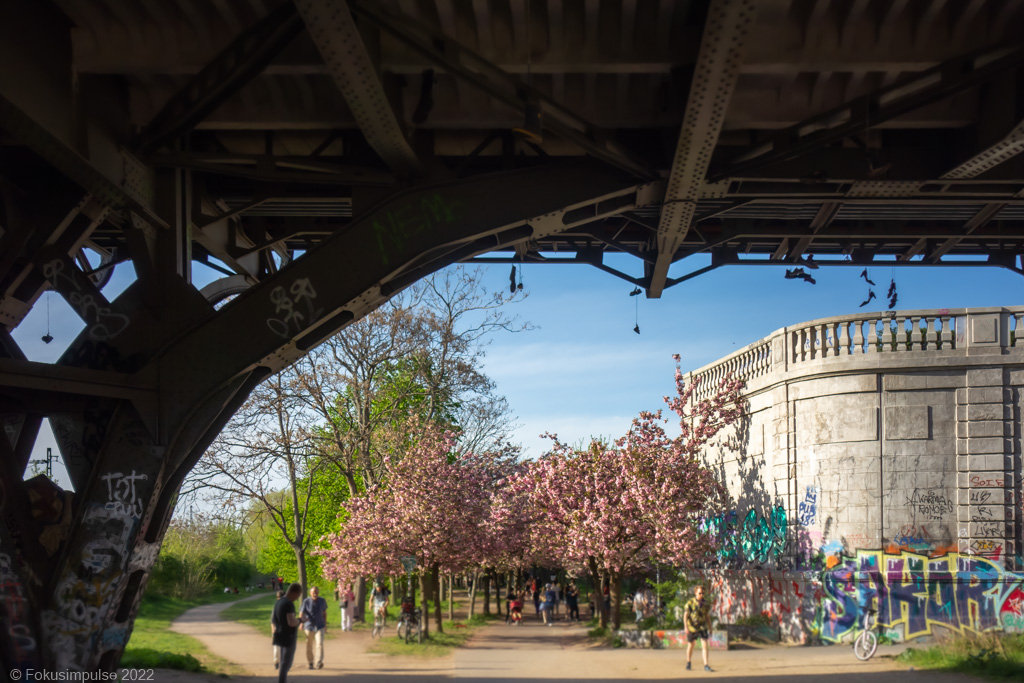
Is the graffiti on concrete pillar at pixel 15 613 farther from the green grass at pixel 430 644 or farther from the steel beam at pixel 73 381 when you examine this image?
the green grass at pixel 430 644

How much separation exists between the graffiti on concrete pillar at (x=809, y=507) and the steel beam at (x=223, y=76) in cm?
1785

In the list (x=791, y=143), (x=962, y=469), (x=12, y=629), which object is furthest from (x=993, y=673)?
(x=12, y=629)

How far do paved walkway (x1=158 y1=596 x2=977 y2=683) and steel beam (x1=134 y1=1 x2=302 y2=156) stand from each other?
9.82 m

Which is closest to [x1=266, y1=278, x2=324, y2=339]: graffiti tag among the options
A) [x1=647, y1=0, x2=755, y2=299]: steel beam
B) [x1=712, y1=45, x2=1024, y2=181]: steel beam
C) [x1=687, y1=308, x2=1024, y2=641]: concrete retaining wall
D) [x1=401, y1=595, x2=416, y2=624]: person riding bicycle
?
[x1=647, y1=0, x2=755, y2=299]: steel beam

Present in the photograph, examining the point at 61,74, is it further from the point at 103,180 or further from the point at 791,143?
the point at 791,143

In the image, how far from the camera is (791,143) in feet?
26.4

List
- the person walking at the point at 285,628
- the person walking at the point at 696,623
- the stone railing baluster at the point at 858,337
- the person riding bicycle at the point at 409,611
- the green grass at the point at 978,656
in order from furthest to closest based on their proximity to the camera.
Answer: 1. the person riding bicycle at the point at 409,611
2. the stone railing baluster at the point at 858,337
3. the person walking at the point at 696,623
4. the green grass at the point at 978,656
5. the person walking at the point at 285,628

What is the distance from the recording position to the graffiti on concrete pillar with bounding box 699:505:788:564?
918 inches

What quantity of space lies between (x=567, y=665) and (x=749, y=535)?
26.4ft

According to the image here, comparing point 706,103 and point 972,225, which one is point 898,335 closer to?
point 972,225

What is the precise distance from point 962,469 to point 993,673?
5.81 m

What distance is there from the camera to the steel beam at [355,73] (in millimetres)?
6113

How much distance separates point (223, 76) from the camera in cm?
720

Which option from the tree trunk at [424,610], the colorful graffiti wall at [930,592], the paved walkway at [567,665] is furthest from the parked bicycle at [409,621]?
the colorful graffiti wall at [930,592]
